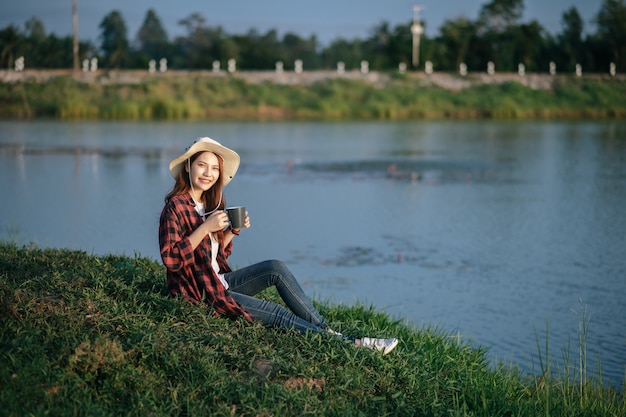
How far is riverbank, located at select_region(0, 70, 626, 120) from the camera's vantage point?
37.8 meters

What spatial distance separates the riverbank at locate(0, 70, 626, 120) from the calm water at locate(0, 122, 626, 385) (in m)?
11.6

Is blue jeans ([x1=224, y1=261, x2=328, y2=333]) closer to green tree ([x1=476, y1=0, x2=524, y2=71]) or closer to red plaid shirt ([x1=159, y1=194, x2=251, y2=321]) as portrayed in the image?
red plaid shirt ([x1=159, y1=194, x2=251, y2=321])

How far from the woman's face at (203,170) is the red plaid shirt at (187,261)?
0.32 ft

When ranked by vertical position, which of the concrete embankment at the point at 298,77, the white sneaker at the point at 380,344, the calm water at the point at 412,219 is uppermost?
the concrete embankment at the point at 298,77

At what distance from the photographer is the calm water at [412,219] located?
8000 millimetres

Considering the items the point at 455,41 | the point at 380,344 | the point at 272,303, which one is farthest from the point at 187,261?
the point at 455,41

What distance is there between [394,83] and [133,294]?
40.6 meters

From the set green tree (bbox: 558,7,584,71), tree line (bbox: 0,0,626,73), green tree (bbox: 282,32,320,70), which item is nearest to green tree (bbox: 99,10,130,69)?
tree line (bbox: 0,0,626,73)

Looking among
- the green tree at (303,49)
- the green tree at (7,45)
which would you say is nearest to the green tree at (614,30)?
the green tree at (303,49)

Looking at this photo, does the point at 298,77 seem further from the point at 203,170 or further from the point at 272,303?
the point at 272,303

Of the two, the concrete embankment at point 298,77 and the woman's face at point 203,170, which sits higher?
the concrete embankment at point 298,77

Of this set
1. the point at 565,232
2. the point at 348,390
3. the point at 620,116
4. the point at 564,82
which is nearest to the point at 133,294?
the point at 348,390

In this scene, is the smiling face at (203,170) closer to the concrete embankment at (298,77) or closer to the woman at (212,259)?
the woman at (212,259)

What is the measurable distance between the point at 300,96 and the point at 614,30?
86.5 ft
